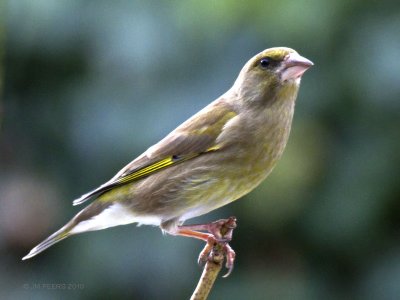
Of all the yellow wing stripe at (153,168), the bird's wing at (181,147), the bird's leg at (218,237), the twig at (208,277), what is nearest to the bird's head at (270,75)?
the bird's wing at (181,147)

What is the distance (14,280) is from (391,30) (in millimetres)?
2640

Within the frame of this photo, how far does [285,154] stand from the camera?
21.9ft

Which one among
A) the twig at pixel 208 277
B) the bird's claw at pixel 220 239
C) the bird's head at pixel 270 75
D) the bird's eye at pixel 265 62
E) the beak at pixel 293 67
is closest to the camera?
the twig at pixel 208 277

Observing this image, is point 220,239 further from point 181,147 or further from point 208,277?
point 181,147

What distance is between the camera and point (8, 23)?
22.6 ft

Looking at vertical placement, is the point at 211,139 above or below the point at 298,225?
above

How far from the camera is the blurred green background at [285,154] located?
6586 millimetres

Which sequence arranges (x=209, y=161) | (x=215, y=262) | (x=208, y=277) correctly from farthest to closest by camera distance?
(x=209, y=161), (x=215, y=262), (x=208, y=277)

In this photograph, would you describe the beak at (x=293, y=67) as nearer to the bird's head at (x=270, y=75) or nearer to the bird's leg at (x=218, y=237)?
the bird's head at (x=270, y=75)

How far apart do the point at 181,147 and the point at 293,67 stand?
697 millimetres

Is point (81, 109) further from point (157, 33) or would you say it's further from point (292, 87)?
point (292, 87)

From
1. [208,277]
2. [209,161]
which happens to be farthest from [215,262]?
[209,161]

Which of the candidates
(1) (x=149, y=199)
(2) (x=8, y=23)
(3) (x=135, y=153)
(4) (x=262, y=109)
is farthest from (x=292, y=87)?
(2) (x=8, y=23)

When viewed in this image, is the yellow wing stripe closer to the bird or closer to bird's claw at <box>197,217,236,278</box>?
the bird
